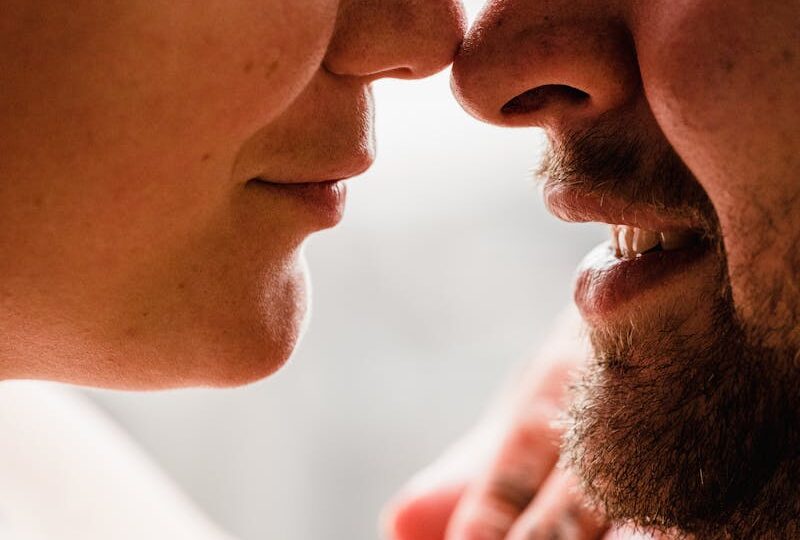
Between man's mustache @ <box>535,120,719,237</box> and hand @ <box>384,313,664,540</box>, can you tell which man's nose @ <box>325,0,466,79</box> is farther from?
hand @ <box>384,313,664,540</box>

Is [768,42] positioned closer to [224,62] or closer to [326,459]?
[224,62]

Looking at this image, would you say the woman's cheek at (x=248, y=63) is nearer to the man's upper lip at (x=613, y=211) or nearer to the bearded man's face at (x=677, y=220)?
the bearded man's face at (x=677, y=220)

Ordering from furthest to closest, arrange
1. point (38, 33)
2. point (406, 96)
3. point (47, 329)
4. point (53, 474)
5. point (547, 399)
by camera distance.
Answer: point (406, 96), point (53, 474), point (547, 399), point (47, 329), point (38, 33)

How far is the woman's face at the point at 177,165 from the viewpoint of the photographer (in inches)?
34.3

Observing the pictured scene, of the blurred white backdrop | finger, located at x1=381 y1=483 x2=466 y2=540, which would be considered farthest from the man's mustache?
the blurred white backdrop

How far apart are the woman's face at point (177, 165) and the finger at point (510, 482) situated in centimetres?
39

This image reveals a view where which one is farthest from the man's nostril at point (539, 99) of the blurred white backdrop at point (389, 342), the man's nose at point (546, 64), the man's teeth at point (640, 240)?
the blurred white backdrop at point (389, 342)

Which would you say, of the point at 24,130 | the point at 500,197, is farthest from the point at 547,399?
the point at 500,197

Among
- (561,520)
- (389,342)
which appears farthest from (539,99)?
(389,342)

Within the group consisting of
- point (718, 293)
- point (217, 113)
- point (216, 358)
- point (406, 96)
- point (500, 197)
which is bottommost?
point (718, 293)

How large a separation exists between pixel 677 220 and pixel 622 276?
0.11 metres

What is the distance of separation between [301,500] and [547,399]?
146cm

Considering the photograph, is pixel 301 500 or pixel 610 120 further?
pixel 301 500

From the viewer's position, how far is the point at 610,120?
1.02 meters
